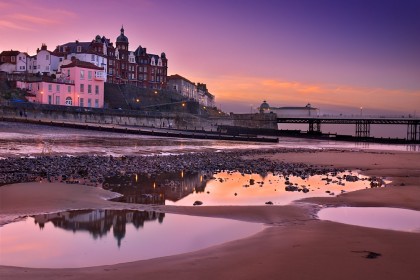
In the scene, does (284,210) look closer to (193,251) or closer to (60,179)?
(193,251)

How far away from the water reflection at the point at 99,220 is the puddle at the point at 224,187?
228cm

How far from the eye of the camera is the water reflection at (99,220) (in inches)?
400

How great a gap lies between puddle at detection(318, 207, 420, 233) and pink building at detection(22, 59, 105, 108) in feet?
298

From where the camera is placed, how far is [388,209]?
13.9m

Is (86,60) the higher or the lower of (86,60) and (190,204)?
the higher

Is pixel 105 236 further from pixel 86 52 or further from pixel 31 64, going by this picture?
pixel 31 64

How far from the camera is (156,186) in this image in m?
17.9

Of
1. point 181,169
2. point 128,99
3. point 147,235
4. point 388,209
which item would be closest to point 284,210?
point 388,209

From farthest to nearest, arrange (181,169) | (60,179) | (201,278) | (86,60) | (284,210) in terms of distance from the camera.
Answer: (86,60) → (181,169) → (60,179) → (284,210) → (201,278)

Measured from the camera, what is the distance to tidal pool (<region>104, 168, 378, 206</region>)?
15.1m

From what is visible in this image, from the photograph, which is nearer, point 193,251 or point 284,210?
point 193,251

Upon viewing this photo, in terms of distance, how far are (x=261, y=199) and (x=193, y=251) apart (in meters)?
7.16

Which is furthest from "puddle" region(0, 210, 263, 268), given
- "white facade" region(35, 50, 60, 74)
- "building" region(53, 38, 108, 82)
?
"white facade" region(35, 50, 60, 74)

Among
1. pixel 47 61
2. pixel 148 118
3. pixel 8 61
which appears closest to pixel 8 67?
pixel 8 61
